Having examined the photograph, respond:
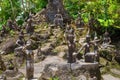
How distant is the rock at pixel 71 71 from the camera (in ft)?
43.7

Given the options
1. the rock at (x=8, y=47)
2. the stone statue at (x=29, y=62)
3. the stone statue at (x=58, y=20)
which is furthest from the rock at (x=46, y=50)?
the stone statue at (x=29, y=62)

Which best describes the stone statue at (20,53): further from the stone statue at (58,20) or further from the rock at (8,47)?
the stone statue at (58,20)

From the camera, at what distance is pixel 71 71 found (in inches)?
532

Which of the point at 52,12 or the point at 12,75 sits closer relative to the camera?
the point at 12,75

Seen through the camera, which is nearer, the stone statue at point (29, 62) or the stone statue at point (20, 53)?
the stone statue at point (29, 62)

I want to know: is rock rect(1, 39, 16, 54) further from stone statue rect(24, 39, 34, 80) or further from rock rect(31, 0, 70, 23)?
stone statue rect(24, 39, 34, 80)

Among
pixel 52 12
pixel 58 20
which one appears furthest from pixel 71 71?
pixel 52 12

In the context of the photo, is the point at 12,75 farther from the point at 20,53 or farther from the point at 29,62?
the point at 20,53

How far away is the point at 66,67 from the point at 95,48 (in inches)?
129

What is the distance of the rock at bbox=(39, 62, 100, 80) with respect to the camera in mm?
13320

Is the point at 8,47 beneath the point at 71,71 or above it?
beneath

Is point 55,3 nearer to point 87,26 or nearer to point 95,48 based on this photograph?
point 87,26

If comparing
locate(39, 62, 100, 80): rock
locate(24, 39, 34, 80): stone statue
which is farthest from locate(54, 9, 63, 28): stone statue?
locate(24, 39, 34, 80): stone statue

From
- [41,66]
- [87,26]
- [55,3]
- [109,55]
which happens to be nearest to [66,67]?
[41,66]
